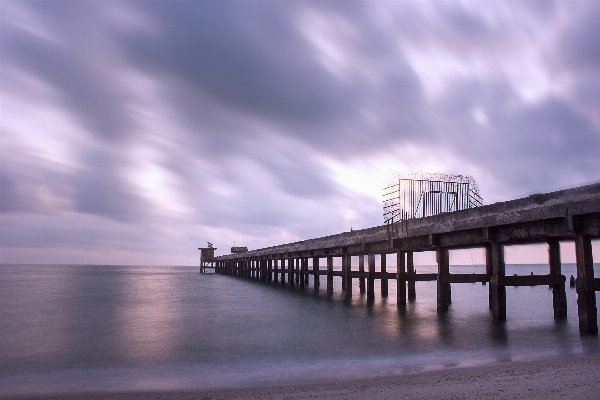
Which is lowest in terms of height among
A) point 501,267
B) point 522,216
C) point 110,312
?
point 110,312

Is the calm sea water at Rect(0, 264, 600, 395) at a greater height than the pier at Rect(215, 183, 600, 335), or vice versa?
the pier at Rect(215, 183, 600, 335)

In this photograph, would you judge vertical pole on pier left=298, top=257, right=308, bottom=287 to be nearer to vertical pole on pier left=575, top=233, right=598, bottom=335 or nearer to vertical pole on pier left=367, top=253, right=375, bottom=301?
vertical pole on pier left=367, top=253, right=375, bottom=301

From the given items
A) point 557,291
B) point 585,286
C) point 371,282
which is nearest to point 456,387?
point 585,286

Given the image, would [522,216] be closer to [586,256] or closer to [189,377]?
[586,256]

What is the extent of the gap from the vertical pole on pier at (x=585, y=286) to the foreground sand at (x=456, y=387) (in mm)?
3471

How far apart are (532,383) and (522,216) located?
740cm

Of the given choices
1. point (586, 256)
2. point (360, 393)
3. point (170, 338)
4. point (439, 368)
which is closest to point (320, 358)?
point (439, 368)

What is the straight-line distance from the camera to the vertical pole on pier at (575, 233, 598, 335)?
38.8 ft

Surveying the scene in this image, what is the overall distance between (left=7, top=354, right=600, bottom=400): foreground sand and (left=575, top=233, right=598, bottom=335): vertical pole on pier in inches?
137

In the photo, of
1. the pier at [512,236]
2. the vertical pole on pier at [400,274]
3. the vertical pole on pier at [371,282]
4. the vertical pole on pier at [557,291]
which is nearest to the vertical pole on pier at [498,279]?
the pier at [512,236]

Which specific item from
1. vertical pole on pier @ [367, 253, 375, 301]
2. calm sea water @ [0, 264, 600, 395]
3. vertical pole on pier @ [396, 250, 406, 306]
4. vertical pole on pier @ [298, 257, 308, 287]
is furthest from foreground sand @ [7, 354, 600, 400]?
vertical pole on pier @ [298, 257, 308, 287]

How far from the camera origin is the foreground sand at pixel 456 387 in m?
6.31

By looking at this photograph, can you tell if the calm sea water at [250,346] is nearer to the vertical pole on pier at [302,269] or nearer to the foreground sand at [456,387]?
the foreground sand at [456,387]

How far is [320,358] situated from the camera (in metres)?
11.2
